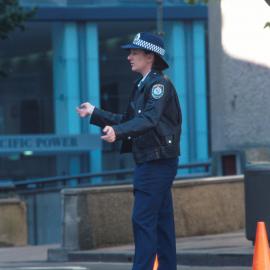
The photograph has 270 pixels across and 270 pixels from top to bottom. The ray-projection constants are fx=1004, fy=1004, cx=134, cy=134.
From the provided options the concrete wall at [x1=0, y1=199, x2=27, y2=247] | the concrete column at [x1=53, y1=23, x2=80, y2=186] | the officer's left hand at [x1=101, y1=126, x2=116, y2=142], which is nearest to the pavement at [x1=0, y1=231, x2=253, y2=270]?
the concrete wall at [x1=0, y1=199, x2=27, y2=247]

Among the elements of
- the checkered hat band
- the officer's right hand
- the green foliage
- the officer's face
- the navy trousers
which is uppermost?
the green foliage

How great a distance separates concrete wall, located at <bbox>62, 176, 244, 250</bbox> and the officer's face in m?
4.81

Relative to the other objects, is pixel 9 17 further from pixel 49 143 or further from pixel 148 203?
pixel 49 143

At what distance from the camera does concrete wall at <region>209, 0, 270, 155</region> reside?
607 inches

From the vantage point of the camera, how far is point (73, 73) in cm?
3170

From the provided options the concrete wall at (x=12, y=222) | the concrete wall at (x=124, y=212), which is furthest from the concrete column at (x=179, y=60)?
the concrete wall at (x=124, y=212)

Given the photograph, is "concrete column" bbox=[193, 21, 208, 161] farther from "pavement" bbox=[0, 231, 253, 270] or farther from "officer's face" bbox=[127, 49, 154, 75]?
"officer's face" bbox=[127, 49, 154, 75]

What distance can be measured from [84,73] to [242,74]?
16.5 meters

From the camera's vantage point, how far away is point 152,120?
6469 millimetres

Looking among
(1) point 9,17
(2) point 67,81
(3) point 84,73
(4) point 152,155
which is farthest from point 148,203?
(3) point 84,73

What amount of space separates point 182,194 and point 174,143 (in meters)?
5.80

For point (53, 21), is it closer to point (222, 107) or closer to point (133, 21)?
point (133, 21)

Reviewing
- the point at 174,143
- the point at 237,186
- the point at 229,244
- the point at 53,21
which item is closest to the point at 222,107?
the point at 237,186

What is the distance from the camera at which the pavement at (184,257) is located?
381 inches
